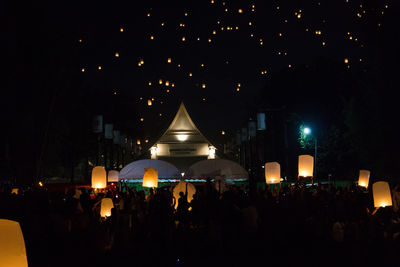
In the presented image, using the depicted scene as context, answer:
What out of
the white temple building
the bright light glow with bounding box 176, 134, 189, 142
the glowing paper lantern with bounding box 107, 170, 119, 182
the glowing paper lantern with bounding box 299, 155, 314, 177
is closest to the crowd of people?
the glowing paper lantern with bounding box 299, 155, 314, 177

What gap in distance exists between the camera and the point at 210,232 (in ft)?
33.4

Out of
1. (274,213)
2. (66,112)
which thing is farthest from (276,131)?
(274,213)

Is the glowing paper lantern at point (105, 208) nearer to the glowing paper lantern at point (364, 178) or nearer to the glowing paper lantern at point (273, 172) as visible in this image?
the glowing paper lantern at point (273, 172)

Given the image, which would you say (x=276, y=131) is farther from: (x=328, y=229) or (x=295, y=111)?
(x=328, y=229)

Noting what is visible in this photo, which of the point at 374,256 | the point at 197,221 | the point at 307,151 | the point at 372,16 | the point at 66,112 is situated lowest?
the point at 374,256

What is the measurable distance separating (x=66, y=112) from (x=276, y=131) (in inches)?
840

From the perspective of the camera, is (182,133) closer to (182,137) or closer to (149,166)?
(182,137)

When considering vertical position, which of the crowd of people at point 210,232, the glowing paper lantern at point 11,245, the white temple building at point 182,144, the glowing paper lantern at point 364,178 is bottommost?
the crowd of people at point 210,232

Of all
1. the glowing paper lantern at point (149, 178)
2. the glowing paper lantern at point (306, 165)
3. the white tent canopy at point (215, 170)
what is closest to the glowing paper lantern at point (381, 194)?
the glowing paper lantern at point (306, 165)

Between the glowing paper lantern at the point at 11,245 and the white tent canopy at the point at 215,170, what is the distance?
710 inches

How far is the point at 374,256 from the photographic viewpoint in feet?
30.4

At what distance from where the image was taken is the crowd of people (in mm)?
9258

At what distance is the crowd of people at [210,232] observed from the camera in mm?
9258

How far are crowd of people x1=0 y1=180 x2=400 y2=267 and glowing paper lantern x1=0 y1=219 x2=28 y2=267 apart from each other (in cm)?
523
